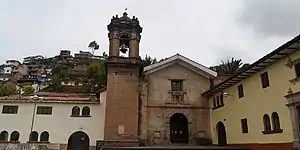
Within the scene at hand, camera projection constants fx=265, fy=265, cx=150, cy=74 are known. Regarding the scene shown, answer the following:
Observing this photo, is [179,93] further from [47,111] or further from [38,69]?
[38,69]

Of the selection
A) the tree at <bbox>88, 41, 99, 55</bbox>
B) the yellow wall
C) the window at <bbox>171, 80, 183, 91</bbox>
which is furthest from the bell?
the tree at <bbox>88, 41, 99, 55</bbox>

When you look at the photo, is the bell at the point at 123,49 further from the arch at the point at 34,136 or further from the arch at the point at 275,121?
the arch at the point at 275,121

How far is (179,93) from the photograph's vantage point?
21328mm

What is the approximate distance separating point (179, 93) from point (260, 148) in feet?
27.7

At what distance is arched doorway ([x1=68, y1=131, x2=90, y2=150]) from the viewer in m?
21.2

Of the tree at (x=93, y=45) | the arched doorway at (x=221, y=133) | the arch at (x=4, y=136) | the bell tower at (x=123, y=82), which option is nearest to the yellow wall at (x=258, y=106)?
the arched doorway at (x=221, y=133)

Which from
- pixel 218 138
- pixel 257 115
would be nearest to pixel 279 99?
pixel 257 115

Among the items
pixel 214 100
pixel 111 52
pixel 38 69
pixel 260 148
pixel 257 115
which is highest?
pixel 38 69

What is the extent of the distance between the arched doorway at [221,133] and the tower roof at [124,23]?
9.74 m

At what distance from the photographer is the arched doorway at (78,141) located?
21.2 m

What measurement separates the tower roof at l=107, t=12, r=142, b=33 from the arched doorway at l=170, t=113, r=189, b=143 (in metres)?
7.73

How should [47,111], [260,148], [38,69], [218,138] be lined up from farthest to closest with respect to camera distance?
1. [38,69]
2. [47,111]
3. [218,138]
4. [260,148]

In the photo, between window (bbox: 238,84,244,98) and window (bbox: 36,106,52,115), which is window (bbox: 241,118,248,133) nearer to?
window (bbox: 238,84,244,98)

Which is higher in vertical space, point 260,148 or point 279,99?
point 279,99
